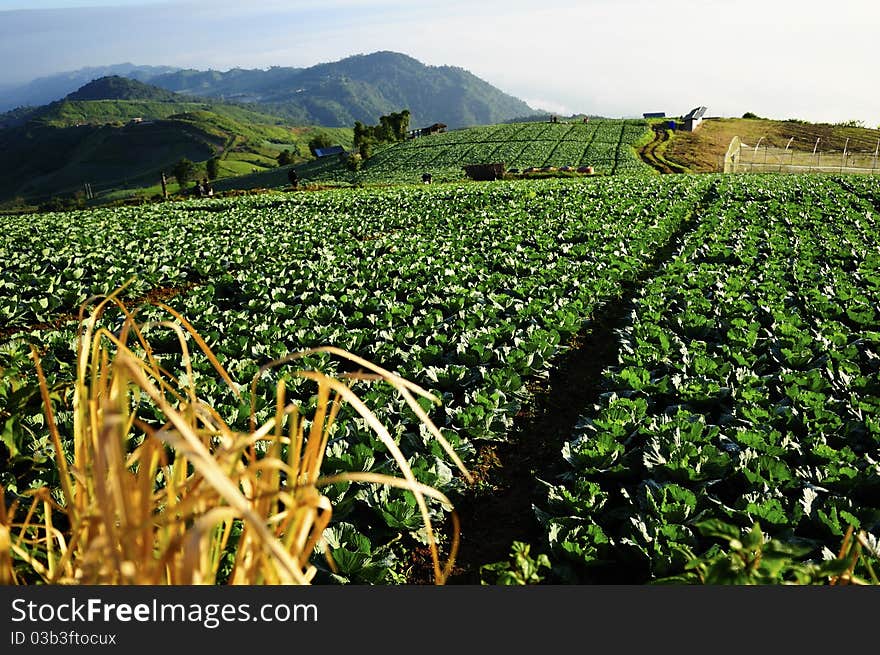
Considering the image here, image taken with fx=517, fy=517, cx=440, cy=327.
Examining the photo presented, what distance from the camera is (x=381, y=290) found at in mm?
11117

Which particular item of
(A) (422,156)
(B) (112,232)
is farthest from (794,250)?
(A) (422,156)

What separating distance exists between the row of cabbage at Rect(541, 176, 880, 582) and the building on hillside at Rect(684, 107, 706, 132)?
8092cm

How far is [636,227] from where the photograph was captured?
56.1 feet

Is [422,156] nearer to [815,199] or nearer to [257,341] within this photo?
[815,199]

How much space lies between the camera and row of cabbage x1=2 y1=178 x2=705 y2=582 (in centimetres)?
550

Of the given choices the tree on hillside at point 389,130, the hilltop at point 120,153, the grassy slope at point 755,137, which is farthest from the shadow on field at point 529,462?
the hilltop at point 120,153

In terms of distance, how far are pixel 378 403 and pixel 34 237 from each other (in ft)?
58.0

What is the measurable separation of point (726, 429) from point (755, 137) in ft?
290

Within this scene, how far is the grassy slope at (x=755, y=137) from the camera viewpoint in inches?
2564

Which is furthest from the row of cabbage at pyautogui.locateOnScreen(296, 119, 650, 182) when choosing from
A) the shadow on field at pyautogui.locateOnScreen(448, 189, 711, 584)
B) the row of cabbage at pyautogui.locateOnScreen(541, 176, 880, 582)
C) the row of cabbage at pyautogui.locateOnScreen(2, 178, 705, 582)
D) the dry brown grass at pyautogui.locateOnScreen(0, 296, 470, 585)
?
the dry brown grass at pyautogui.locateOnScreen(0, 296, 470, 585)

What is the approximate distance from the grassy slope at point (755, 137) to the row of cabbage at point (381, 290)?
5026 centimetres

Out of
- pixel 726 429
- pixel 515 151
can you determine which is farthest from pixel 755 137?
pixel 726 429

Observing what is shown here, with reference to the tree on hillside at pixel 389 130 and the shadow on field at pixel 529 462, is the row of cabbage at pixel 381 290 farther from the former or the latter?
the tree on hillside at pixel 389 130

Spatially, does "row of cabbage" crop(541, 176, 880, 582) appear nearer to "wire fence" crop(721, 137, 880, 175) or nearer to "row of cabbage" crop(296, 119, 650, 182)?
"row of cabbage" crop(296, 119, 650, 182)
